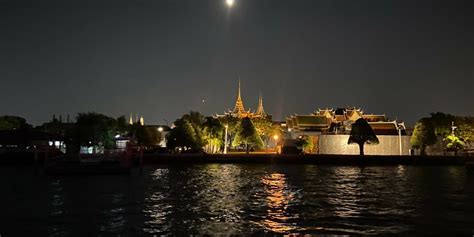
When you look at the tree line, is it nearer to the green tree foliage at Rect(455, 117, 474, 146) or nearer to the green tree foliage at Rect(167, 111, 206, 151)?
the green tree foliage at Rect(455, 117, 474, 146)

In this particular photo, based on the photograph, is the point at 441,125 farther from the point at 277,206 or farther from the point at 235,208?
the point at 235,208

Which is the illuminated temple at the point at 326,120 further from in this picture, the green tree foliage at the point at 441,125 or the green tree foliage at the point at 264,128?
the green tree foliage at the point at 441,125

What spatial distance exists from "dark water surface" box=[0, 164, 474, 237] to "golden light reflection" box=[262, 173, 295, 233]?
0.04 metres

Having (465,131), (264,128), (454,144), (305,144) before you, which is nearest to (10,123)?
(264,128)

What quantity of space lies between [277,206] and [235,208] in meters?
2.21

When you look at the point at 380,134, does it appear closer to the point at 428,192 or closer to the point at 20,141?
the point at 428,192

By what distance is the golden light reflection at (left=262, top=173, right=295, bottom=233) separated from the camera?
1775cm

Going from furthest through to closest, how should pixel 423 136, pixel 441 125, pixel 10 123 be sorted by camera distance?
pixel 10 123 < pixel 441 125 < pixel 423 136

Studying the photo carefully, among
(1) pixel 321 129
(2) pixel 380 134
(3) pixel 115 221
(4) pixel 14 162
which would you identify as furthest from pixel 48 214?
(1) pixel 321 129

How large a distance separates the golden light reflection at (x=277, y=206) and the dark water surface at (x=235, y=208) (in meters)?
0.04

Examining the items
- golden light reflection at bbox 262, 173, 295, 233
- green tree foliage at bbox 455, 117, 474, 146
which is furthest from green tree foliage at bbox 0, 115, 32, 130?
green tree foliage at bbox 455, 117, 474, 146

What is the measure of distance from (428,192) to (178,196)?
15652 mm

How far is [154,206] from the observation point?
23172 mm

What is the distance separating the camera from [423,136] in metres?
65.3
